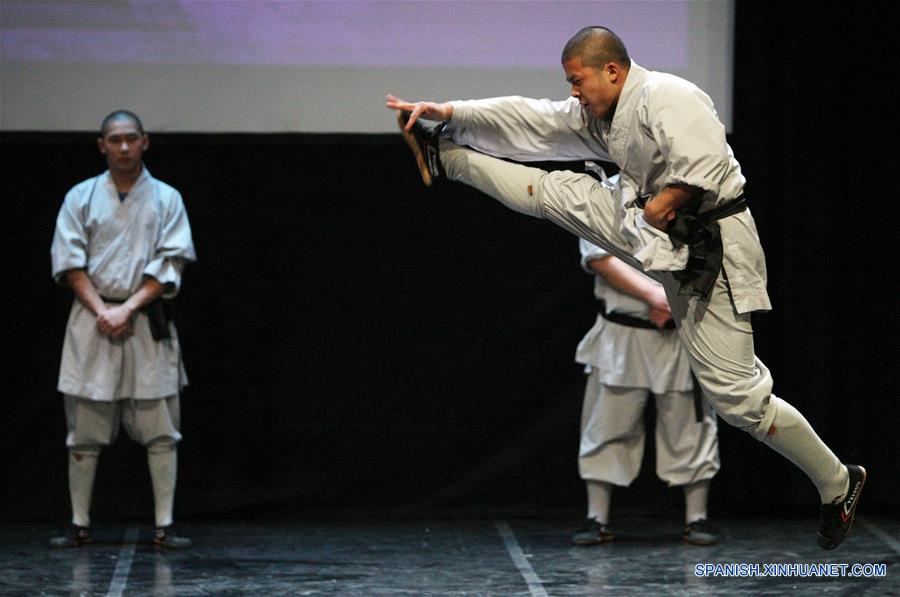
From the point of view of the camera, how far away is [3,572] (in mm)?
4398

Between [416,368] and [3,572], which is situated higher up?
[416,368]

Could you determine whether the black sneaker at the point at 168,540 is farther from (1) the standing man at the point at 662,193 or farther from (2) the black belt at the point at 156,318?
(1) the standing man at the point at 662,193

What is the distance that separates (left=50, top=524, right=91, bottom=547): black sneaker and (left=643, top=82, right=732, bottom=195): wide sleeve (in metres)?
2.55

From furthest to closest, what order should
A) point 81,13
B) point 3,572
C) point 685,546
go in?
1. point 81,13
2. point 685,546
3. point 3,572

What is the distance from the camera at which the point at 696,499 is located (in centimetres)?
482

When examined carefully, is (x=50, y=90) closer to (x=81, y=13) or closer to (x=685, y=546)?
(x=81, y=13)

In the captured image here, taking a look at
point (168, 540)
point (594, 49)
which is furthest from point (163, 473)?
point (594, 49)

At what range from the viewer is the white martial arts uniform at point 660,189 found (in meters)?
3.40

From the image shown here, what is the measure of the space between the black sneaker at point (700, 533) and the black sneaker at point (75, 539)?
6.95ft

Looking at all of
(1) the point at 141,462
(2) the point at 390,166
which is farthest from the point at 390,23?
(1) the point at 141,462

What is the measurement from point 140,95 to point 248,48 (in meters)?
0.45

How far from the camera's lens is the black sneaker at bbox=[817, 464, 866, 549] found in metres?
3.75

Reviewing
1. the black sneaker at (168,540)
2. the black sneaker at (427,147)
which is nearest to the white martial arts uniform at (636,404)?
the black sneaker at (427,147)

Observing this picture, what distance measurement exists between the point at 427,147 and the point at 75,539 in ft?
6.79
